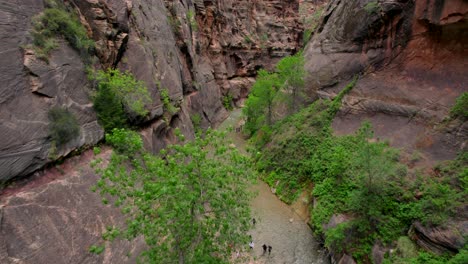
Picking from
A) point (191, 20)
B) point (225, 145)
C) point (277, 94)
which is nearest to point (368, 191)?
point (225, 145)

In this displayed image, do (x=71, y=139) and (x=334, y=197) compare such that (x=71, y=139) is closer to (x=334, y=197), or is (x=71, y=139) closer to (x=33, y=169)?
(x=33, y=169)

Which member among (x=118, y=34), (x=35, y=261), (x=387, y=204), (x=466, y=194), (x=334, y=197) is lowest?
(x=334, y=197)

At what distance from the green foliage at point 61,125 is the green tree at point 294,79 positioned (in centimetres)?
2318

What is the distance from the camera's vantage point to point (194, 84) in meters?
35.0

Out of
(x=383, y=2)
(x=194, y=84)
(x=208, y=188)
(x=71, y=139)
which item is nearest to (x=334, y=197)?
(x=208, y=188)

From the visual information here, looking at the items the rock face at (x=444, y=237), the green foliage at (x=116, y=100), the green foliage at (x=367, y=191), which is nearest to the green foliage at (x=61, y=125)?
the green foliage at (x=116, y=100)

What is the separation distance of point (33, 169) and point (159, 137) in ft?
32.5

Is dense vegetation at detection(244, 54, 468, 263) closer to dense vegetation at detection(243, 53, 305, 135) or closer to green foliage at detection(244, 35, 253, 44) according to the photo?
dense vegetation at detection(243, 53, 305, 135)

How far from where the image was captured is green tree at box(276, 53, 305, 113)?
3055 cm

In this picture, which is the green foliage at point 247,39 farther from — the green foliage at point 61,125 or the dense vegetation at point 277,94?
the green foliage at point 61,125

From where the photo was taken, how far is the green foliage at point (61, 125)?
495 inches

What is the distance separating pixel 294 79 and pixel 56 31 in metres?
23.0

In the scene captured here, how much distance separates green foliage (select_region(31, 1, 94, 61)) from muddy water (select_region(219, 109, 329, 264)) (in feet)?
43.7

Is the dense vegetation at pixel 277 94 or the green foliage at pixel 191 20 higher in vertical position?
the green foliage at pixel 191 20
